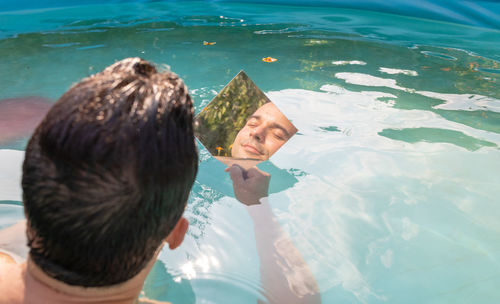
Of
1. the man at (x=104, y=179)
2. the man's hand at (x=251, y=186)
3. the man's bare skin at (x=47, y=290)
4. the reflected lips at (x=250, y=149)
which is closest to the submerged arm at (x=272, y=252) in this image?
the man's hand at (x=251, y=186)

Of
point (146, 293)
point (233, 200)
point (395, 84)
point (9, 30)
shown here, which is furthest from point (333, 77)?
point (9, 30)

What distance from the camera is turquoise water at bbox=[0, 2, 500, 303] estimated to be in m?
1.92

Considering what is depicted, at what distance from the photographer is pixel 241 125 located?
197cm

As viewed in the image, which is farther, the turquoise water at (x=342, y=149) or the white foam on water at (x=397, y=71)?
the white foam on water at (x=397, y=71)

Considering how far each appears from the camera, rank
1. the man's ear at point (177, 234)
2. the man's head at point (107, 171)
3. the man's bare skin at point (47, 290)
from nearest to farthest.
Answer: the man's head at point (107, 171)
the man's bare skin at point (47, 290)
the man's ear at point (177, 234)

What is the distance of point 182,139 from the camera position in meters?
0.83

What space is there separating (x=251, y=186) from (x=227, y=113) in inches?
23.1

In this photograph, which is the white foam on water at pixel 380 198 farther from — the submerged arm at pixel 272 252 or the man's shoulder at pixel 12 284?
the man's shoulder at pixel 12 284

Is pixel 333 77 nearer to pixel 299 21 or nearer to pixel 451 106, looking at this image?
pixel 451 106

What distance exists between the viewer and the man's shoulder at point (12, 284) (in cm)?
94

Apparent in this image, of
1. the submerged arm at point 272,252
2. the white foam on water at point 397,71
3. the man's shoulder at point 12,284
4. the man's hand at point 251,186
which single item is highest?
the man's shoulder at point 12,284

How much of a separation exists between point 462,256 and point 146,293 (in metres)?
1.48

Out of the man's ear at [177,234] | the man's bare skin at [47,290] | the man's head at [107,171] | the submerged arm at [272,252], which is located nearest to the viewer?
the man's head at [107,171]

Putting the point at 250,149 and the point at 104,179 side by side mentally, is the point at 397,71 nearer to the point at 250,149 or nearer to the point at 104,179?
the point at 250,149
